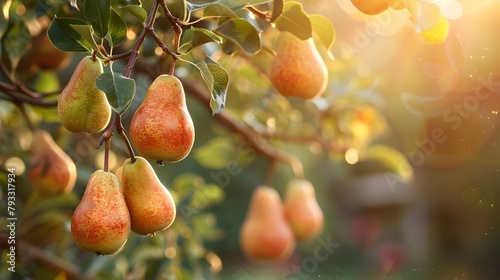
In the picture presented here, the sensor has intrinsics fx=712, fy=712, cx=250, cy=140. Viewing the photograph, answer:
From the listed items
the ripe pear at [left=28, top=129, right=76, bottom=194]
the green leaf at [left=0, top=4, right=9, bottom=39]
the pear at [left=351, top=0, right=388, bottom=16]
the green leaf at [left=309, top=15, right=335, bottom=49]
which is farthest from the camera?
the ripe pear at [left=28, top=129, right=76, bottom=194]

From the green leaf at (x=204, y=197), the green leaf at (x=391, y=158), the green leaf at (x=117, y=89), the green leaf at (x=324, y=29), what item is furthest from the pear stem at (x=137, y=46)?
the green leaf at (x=391, y=158)

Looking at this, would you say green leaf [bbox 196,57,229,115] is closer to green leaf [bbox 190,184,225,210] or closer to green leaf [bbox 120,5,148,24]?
green leaf [bbox 120,5,148,24]

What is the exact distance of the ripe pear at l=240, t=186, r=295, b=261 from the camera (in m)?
1.29

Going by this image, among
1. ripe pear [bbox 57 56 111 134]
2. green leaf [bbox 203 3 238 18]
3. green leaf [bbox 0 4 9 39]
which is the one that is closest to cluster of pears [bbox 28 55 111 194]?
ripe pear [bbox 57 56 111 134]

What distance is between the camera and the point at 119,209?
56cm

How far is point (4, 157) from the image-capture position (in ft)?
3.55

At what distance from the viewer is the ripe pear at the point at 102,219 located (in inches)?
21.4

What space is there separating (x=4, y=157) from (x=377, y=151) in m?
0.70

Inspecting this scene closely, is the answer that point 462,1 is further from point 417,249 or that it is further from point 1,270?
point 417,249

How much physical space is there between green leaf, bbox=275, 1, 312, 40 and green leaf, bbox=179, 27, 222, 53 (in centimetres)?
10

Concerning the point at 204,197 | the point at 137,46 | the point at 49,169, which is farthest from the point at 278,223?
the point at 137,46

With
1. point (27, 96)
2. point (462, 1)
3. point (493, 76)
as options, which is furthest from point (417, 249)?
point (27, 96)

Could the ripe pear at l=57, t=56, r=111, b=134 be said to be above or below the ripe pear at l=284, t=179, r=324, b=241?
above

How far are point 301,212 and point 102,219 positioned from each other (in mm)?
827
